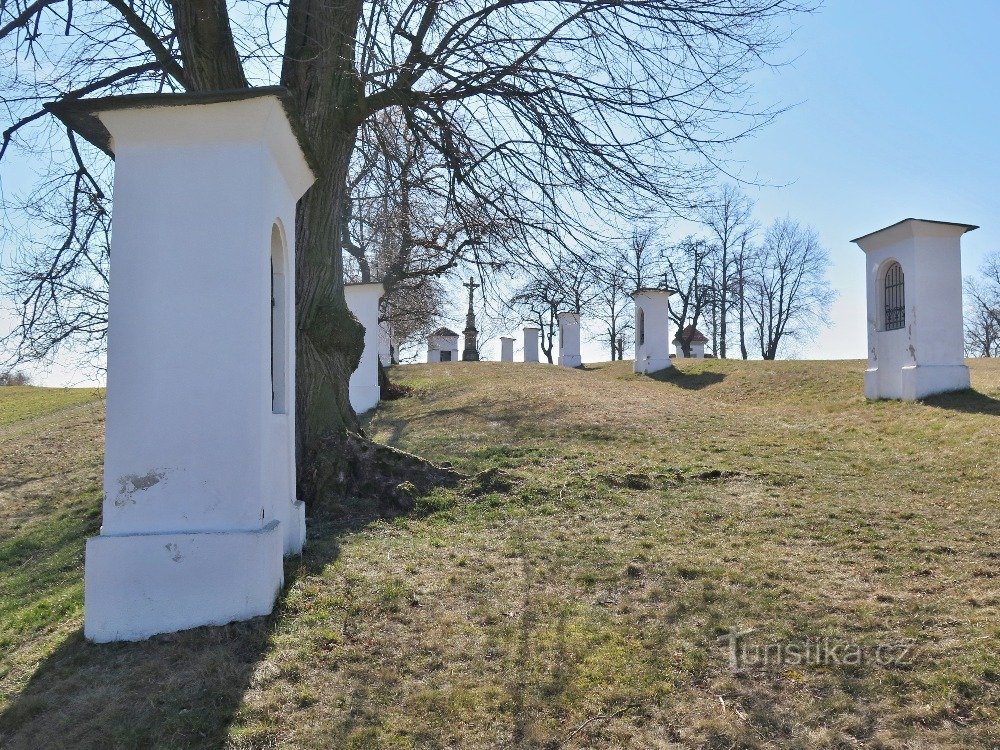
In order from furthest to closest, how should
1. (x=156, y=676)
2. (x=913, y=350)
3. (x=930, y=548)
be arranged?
(x=913, y=350) → (x=930, y=548) → (x=156, y=676)

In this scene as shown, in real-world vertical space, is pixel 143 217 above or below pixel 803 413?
above

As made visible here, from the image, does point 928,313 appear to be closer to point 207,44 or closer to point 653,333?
point 653,333

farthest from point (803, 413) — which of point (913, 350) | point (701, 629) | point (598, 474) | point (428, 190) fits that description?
point (701, 629)

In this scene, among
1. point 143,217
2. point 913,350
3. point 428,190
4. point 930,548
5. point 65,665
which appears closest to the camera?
point 65,665

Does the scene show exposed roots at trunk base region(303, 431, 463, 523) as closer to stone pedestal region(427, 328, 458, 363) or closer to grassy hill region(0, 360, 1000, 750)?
grassy hill region(0, 360, 1000, 750)

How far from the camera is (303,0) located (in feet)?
22.3

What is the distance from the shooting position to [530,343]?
1292 inches

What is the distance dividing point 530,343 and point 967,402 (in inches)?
880

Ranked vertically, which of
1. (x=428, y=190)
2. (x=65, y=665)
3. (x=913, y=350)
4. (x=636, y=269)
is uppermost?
(x=428, y=190)

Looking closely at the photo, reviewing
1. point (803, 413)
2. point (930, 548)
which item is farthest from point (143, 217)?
point (803, 413)

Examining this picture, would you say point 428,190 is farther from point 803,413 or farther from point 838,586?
point 803,413

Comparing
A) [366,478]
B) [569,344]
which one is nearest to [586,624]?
[366,478]

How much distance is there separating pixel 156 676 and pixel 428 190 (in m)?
5.96

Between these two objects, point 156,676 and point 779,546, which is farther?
point 779,546
